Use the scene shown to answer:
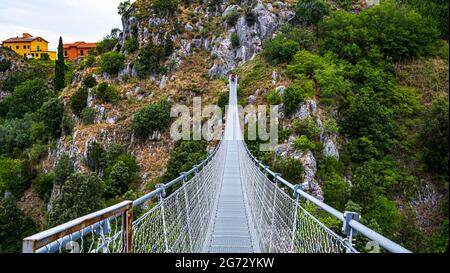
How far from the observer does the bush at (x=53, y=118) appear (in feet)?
74.1

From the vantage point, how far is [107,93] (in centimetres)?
2080

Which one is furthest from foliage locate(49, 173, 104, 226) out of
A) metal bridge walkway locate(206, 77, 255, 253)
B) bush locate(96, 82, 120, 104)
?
metal bridge walkway locate(206, 77, 255, 253)

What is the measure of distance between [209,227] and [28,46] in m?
50.4

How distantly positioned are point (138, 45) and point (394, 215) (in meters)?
18.3

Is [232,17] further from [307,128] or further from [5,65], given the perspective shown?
[5,65]

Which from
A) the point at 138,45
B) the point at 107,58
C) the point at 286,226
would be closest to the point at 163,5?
the point at 138,45

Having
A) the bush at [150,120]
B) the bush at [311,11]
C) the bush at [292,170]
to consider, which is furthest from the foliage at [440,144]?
the bush at [311,11]

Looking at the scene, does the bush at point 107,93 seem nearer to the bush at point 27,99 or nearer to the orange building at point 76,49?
the bush at point 27,99

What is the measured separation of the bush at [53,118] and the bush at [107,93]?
3.31 metres

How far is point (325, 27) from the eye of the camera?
17.2m

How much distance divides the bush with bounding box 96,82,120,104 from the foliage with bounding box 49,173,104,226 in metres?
6.66

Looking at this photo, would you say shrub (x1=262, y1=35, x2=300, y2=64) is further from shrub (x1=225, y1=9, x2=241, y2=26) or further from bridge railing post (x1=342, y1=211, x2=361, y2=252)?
bridge railing post (x1=342, y1=211, x2=361, y2=252)

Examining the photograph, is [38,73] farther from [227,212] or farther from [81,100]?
[227,212]

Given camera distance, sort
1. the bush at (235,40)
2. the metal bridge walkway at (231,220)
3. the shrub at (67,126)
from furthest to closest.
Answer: the shrub at (67,126), the bush at (235,40), the metal bridge walkway at (231,220)
